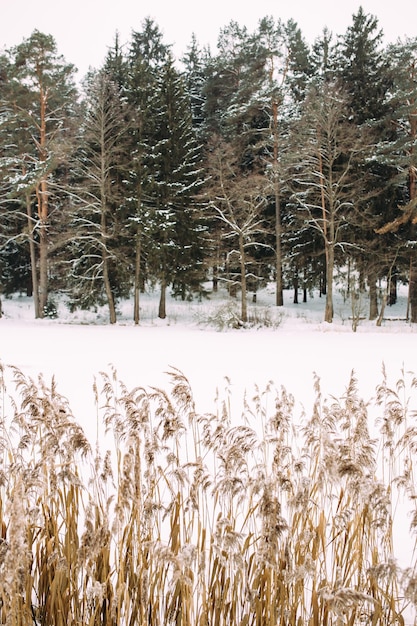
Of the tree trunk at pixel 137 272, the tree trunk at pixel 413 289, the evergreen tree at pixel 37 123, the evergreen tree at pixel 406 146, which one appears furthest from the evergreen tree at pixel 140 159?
the tree trunk at pixel 413 289

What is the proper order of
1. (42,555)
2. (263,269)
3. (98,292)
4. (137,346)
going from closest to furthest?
1. (42,555)
2. (137,346)
3. (98,292)
4. (263,269)

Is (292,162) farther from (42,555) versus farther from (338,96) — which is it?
(42,555)

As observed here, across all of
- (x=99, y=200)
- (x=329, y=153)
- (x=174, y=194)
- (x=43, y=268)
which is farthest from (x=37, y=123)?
(x=329, y=153)

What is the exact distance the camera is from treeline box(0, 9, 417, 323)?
22.4 metres

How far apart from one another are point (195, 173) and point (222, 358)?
15646 mm

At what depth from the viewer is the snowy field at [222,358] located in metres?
7.16

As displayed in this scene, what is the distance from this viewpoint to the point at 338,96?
75.8 ft

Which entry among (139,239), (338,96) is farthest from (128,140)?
(338,96)

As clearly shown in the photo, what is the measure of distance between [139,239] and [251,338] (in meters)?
8.78

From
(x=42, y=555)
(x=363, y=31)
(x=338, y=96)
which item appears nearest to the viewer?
(x=42, y=555)

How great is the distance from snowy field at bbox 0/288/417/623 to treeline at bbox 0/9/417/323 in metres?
2.74

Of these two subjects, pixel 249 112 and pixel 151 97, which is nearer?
pixel 151 97

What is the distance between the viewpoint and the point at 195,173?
975 inches

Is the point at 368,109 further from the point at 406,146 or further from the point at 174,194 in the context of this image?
the point at 174,194
